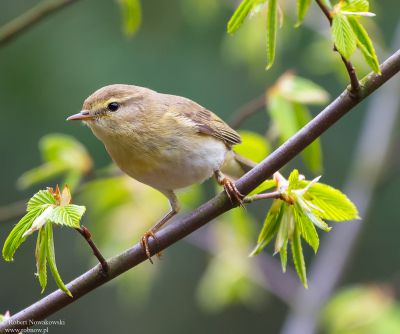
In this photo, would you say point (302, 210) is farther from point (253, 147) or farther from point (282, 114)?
point (253, 147)

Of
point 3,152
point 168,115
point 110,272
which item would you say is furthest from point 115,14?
point 110,272

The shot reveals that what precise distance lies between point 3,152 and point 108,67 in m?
1.59

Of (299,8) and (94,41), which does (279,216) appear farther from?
(94,41)

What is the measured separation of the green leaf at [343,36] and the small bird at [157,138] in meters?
1.24

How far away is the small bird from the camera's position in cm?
304

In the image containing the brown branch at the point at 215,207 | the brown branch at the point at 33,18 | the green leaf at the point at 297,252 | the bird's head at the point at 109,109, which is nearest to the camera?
the brown branch at the point at 215,207

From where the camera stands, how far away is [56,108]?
800cm

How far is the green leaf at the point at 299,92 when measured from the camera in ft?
9.31

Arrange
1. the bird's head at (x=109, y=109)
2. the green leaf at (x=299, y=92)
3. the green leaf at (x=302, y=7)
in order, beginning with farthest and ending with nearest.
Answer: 1. the bird's head at (x=109, y=109)
2. the green leaf at (x=299, y=92)
3. the green leaf at (x=302, y=7)

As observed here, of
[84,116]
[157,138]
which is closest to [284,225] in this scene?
[157,138]

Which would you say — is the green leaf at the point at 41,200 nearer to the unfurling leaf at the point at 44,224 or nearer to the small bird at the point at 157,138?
the unfurling leaf at the point at 44,224

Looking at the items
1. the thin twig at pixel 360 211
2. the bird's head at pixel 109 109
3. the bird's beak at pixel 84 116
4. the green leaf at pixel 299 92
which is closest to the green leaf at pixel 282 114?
the green leaf at pixel 299 92

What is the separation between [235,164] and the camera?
11.5ft

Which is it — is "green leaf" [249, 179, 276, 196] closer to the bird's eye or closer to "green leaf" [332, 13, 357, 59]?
"green leaf" [332, 13, 357, 59]
